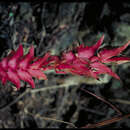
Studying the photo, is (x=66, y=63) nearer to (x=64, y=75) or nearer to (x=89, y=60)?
(x=89, y=60)

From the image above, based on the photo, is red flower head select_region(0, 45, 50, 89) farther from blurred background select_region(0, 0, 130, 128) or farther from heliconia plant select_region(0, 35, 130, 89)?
blurred background select_region(0, 0, 130, 128)

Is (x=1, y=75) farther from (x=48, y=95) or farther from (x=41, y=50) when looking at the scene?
(x=48, y=95)

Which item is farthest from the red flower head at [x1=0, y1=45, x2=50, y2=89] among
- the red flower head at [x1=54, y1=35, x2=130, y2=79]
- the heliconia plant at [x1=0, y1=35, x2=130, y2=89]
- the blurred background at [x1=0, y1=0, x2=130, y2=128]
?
the blurred background at [x1=0, y1=0, x2=130, y2=128]

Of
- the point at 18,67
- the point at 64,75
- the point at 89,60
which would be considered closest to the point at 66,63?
the point at 89,60

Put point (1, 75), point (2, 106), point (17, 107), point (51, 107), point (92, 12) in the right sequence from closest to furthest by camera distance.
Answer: point (1, 75) < point (2, 106) < point (17, 107) < point (51, 107) < point (92, 12)

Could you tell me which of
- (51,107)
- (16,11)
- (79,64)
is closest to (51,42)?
(16,11)

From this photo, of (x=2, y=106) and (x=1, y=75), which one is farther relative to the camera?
(x=2, y=106)

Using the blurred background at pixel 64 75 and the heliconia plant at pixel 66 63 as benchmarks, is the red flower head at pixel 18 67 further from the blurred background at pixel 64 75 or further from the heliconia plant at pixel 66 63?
the blurred background at pixel 64 75
